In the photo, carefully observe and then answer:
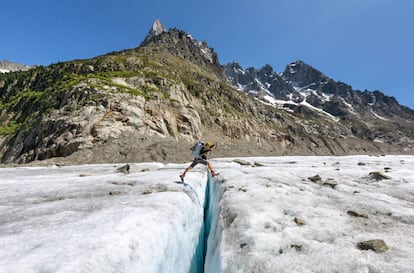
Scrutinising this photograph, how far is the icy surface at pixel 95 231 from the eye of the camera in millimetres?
3211

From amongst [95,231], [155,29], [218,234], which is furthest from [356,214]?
[155,29]

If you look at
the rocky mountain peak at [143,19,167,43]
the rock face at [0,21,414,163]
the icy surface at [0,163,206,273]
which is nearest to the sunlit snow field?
the icy surface at [0,163,206,273]

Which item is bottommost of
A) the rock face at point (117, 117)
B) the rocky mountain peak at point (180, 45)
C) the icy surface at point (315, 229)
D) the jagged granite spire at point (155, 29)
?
the icy surface at point (315, 229)

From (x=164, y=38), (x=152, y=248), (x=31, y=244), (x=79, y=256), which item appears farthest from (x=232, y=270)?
(x=164, y=38)

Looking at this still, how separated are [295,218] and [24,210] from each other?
6061 millimetres

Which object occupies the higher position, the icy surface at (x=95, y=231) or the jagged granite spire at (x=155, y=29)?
the jagged granite spire at (x=155, y=29)

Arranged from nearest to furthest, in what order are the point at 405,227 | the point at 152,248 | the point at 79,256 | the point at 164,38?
the point at 79,256 < the point at 152,248 < the point at 405,227 < the point at 164,38

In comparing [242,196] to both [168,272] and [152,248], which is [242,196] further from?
[152,248]

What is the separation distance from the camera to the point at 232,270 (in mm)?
3740

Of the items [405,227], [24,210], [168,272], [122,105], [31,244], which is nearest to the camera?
[31,244]

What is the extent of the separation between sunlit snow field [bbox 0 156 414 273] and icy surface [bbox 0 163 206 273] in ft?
0.05

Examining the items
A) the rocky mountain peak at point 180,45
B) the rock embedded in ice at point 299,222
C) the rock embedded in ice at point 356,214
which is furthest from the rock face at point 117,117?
the rocky mountain peak at point 180,45

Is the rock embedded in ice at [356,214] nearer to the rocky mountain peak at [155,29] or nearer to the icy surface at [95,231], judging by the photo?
the icy surface at [95,231]

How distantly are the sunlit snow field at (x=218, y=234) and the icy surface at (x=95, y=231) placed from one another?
16mm
